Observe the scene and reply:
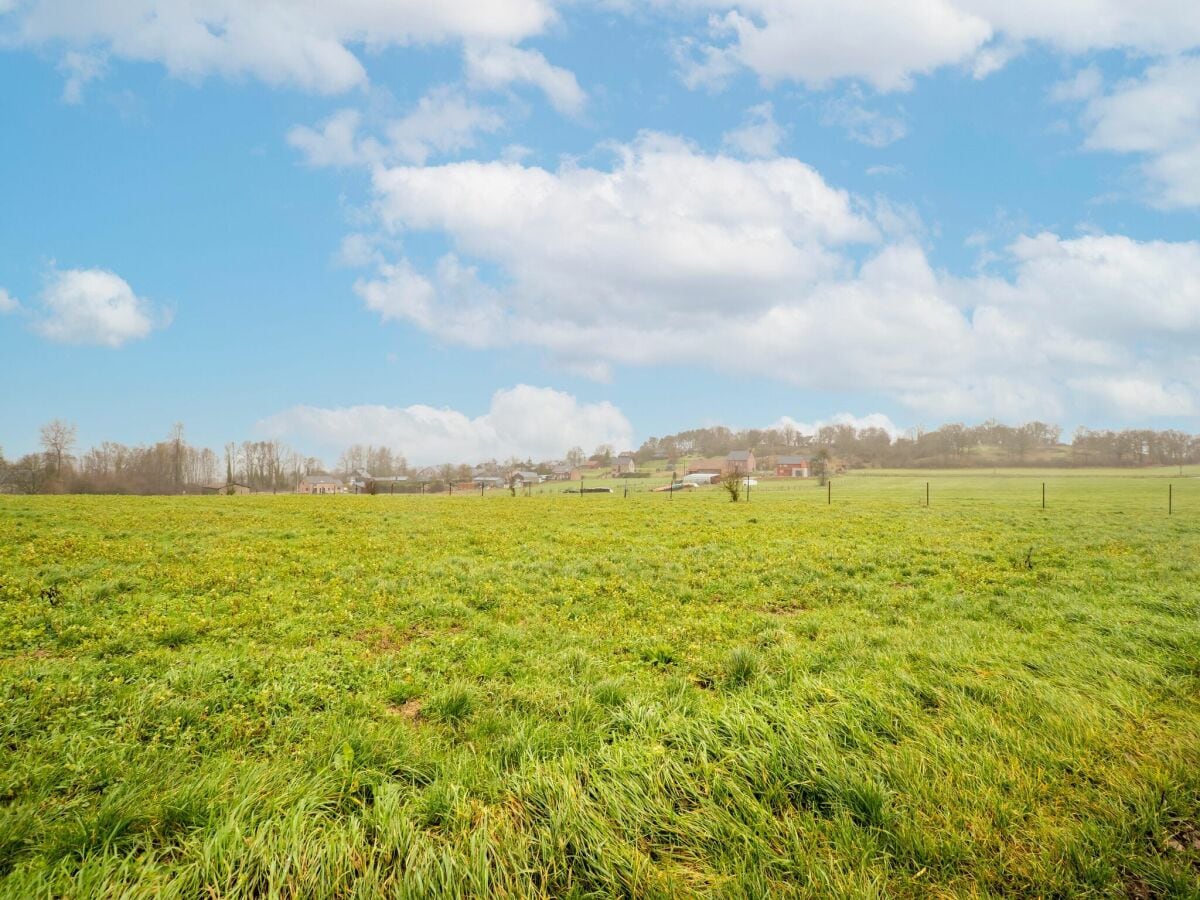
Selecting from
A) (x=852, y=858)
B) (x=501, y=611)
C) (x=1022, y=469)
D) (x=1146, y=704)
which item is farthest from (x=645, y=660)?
(x=1022, y=469)

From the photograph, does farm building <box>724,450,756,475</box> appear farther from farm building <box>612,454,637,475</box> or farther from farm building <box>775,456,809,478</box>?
farm building <box>612,454,637,475</box>

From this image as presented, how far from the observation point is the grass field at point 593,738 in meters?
3.02

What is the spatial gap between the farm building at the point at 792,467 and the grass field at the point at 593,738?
359ft

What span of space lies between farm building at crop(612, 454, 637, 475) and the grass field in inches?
4906

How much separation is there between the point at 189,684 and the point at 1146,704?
9.64m

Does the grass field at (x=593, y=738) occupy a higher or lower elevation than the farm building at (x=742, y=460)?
lower

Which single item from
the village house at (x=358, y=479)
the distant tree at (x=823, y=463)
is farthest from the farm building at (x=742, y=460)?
the village house at (x=358, y=479)

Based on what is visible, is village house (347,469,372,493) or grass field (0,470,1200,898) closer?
grass field (0,470,1200,898)

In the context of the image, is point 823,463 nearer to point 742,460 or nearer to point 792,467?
point 792,467

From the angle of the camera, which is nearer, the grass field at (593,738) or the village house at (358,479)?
the grass field at (593,738)

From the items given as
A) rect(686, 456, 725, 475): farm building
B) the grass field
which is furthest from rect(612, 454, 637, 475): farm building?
the grass field

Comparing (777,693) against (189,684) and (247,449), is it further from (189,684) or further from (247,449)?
(247,449)

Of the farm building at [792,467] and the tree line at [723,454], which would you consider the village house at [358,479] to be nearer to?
the tree line at [723,454]

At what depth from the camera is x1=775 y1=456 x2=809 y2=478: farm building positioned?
11588 cm
